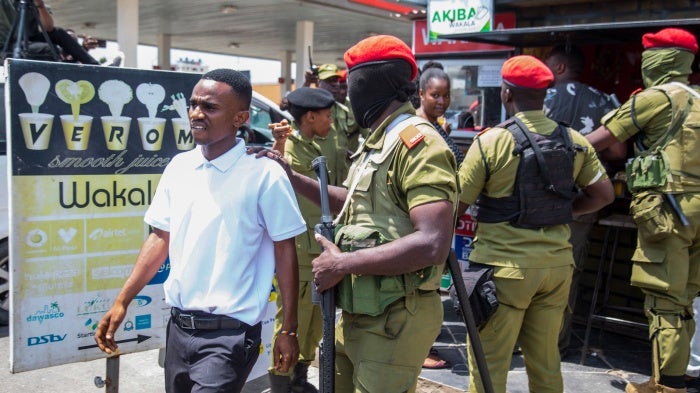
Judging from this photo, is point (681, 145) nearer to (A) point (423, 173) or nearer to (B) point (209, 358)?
(A) point (423, 173)

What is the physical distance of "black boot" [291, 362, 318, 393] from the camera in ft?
12.8

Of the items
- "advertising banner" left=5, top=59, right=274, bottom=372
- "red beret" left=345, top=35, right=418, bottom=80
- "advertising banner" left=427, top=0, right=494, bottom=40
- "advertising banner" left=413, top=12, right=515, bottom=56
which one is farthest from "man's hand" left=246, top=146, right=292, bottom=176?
"advertising banner" left=413, top=12, right=515, bottom=56

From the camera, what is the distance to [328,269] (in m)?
2.15

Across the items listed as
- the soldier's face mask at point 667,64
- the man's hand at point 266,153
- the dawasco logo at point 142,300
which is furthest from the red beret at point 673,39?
the dawasco logo at point 142,300

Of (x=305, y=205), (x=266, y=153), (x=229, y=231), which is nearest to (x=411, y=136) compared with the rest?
(x=266, y=153)

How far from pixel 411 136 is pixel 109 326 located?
1394 mm

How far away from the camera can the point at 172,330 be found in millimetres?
2473

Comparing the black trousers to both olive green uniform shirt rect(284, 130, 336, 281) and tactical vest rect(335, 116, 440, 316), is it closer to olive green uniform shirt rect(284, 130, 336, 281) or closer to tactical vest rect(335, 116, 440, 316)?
tactical vest rect(335, 116, 440, 316)

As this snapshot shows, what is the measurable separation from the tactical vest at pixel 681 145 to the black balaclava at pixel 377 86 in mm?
2116

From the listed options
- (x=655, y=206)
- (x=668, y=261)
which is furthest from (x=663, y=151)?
(x=668, y=261)

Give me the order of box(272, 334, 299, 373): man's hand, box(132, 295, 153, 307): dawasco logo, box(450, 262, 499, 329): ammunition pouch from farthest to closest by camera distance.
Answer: box(132, 295, 153, 307): dawasco logo → box(450, 262, 499, 329): ammunition pouch → box(272, 334, 299, 373): man's hand

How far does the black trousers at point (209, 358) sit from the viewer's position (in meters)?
2.28

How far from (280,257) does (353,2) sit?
1324 cm

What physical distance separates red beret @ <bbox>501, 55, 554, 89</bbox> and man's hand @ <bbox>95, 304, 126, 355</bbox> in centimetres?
209
